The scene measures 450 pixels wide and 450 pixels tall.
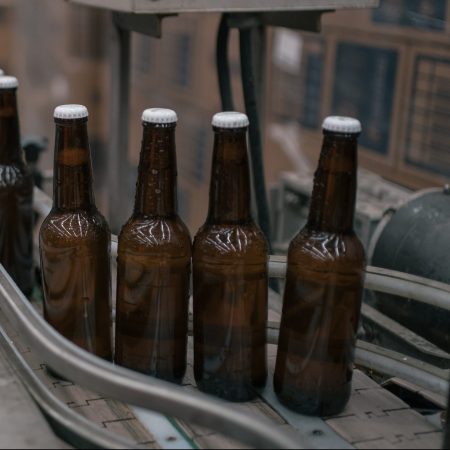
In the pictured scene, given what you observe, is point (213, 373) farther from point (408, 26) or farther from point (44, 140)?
point (408, 26)

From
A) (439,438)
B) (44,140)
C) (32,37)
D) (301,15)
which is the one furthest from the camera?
(32,37)

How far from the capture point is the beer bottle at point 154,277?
2.49 feet

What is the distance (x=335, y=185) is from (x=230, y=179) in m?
0.10

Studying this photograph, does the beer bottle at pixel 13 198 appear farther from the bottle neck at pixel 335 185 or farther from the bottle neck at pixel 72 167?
the bottle neck at pixel 335 185

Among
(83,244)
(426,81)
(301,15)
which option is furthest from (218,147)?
(426,81)

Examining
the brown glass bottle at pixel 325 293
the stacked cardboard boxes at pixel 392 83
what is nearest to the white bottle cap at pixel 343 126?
the brown glass bottle at pixel 325 293

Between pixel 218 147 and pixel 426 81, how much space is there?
38.0 inches

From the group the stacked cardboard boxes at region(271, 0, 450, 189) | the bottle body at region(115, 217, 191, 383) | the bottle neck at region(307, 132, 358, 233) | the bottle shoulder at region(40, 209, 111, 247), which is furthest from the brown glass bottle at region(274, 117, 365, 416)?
the stacked cardboard boxes at region(271, 0, 450, 189)

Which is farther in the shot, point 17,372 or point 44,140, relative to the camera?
point 44,140

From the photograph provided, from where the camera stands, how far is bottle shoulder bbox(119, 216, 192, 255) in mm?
770

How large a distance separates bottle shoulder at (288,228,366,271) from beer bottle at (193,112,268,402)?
0.05 metres

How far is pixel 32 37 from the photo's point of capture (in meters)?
2.87

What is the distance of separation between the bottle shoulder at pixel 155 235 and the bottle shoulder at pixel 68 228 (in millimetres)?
46

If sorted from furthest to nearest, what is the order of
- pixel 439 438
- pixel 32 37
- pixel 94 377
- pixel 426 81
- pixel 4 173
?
pixel 32 37 < pixel 426 81 < pixel 4 173 < pixel 439 438 < pixel 94 377
